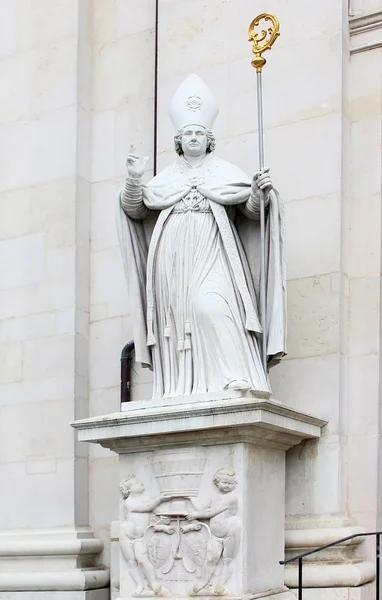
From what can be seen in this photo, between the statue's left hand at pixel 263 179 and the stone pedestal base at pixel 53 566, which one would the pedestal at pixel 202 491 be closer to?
the stone pedestal base at pixel 53 566

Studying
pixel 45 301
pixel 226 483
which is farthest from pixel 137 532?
pixel 45 301

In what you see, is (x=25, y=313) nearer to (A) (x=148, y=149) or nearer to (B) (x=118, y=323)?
(B) (x=118, y=323)

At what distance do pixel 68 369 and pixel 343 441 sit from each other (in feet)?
7.53

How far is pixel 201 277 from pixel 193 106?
1.15 metres

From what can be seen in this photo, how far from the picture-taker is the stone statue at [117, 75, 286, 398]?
23.9ft

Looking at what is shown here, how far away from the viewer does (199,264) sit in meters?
7.48

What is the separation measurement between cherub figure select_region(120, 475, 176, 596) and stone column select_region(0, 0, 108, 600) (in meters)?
1.19

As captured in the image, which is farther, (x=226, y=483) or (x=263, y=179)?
(x=263, y=179)

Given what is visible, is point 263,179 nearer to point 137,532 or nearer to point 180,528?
point 180,528

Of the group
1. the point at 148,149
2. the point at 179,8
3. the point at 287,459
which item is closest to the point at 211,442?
the point at 287,459

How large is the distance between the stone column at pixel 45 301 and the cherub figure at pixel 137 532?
119 centimetres

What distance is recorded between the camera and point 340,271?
788cm

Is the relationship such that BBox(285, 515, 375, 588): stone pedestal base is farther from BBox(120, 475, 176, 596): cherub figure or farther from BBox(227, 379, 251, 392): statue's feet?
BBox(227, 379, 251, 392): statue's feet

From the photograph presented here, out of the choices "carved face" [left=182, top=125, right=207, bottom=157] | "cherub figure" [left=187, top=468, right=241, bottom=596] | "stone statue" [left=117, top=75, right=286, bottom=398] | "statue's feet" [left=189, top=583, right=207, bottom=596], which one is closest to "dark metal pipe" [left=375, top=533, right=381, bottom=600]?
"cherub figure" [left=187, top=468, right=241, bottom=596]
